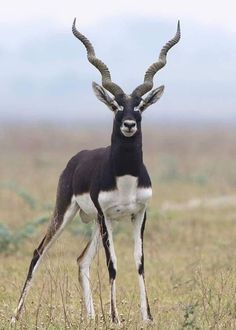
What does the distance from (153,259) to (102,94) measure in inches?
230

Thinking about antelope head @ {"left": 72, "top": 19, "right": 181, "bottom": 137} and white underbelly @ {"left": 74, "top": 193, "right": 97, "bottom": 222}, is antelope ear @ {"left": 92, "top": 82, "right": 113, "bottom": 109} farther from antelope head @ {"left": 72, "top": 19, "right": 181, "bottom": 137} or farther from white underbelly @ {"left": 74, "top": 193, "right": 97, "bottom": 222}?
white underbelly @ {"left": 74, "top": 193, "right": 97, "bottom": 222}

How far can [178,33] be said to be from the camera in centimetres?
1079

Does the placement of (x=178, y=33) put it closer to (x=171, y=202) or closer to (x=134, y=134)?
(x=134, y=134)

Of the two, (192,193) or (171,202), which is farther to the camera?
(192,193)

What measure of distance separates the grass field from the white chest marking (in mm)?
680

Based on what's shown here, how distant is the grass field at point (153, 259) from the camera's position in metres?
9.80

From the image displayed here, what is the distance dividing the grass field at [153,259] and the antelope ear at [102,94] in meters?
1.64

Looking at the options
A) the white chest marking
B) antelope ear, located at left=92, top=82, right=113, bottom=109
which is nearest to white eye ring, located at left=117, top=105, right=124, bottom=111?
antelope ear, located at left=92, top=82, right=113, bottom=109

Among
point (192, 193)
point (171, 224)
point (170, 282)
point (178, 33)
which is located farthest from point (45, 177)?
point (178, 33)

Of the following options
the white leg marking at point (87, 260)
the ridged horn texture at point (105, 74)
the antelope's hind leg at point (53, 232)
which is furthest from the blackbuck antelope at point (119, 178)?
the white leg marking at point (87, 260)

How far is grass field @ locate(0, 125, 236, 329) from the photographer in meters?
9.80

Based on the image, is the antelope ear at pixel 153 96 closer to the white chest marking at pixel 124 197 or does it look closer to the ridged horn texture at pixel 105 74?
the ridged horn texture at pixel 105 74

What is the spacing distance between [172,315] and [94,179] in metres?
Result: 1.72

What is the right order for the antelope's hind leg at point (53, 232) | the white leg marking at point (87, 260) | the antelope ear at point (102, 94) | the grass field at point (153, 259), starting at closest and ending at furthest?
1. the grass field at point (153, 259)
2. the antelope ear at point (102, 94)
3. the antelope's hind leg at point (53, 232)
4. the white leg marking at point (87, 260)
